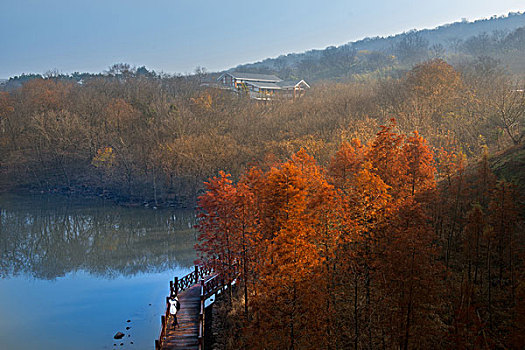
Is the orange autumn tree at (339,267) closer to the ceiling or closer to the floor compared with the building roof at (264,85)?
closer to the floor

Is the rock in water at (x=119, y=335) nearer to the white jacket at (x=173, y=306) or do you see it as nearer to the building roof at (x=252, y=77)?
the white jacket at (x=173, y=306)

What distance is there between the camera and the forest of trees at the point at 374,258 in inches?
515

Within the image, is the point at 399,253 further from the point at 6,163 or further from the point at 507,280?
the point at 6,163

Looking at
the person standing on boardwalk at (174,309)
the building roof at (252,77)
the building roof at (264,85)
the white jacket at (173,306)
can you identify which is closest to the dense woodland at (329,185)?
the person standing on boardwalk at (174,309)

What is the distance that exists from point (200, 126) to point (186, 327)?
116ft

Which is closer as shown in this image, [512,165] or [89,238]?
[512,165]

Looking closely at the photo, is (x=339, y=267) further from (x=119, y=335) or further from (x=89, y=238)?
(x=89, y=238)

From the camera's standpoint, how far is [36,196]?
54469 millimetres

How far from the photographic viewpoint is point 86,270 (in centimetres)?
3041

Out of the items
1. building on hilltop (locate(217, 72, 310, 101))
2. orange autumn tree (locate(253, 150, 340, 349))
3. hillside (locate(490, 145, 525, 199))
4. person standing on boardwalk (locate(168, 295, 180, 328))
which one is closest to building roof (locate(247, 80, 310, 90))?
building on hilltop (locate(217, 72, 310, 101))

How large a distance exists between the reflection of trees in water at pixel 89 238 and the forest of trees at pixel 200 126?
4.86 metres

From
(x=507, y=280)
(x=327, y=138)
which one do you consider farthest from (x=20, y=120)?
(x=507, y=280)

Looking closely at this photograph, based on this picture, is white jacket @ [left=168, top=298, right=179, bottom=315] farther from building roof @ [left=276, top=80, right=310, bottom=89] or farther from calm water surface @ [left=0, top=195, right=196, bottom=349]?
building roof @ [left=276, top=80, right=310, bottom=89]

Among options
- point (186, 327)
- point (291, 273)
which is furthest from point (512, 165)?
point (186, 327)
